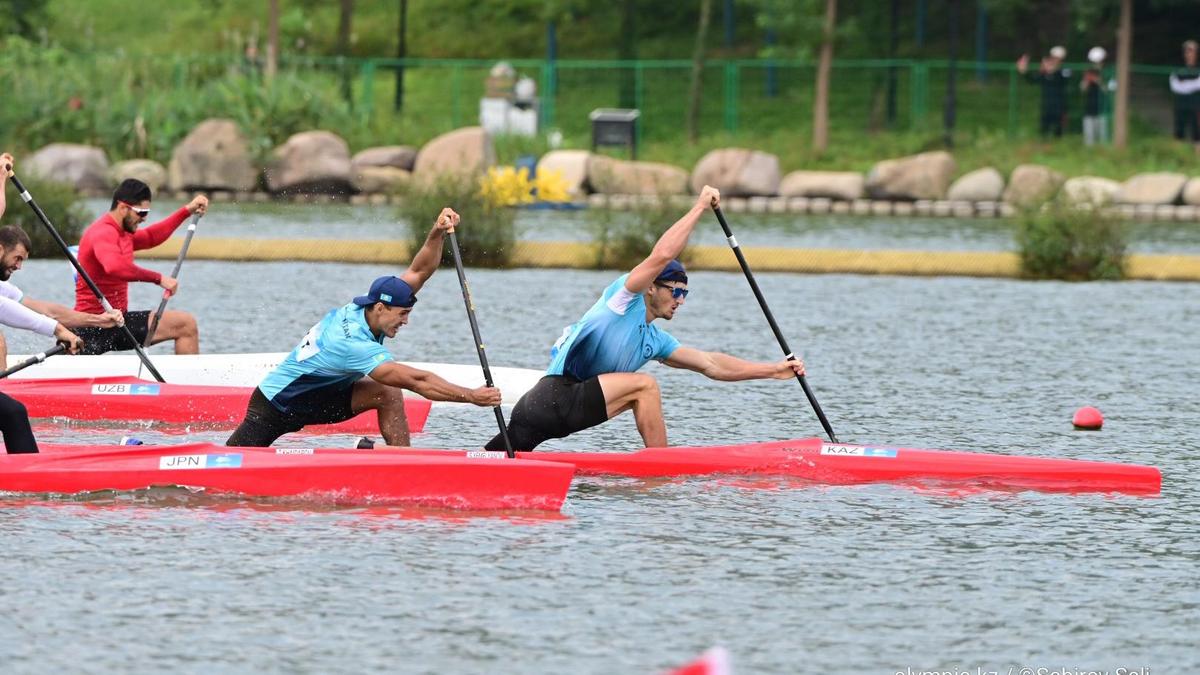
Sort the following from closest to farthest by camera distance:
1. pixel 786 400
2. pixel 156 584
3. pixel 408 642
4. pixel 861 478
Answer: pixel 408 642, pixel 156 584, pixel 861 478, pixel 786 400

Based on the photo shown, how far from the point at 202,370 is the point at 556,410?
4105mm

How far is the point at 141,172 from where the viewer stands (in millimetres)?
37906

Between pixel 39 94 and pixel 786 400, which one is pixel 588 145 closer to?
pixel 39 94

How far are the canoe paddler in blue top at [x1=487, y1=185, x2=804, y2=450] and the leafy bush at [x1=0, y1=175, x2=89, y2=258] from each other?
1538 centimetres

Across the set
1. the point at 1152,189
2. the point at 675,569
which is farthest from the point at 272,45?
the point at 675,569

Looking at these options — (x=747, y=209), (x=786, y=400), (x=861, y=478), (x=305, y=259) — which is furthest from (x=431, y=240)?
(x=747, y=209)

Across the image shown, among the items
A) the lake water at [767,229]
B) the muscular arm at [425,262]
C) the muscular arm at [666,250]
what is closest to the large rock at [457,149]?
the lake water at [767,229]

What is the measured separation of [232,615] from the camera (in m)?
8.87

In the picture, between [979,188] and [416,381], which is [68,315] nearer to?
[416,381]

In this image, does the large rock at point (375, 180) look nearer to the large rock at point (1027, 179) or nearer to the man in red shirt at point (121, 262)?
the large rock at point (1027, 179)

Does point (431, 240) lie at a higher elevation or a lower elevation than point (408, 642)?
higher

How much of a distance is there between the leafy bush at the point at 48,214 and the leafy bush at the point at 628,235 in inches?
256

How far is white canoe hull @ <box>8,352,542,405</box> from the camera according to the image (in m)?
15.0

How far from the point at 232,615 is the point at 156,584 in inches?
26.8
